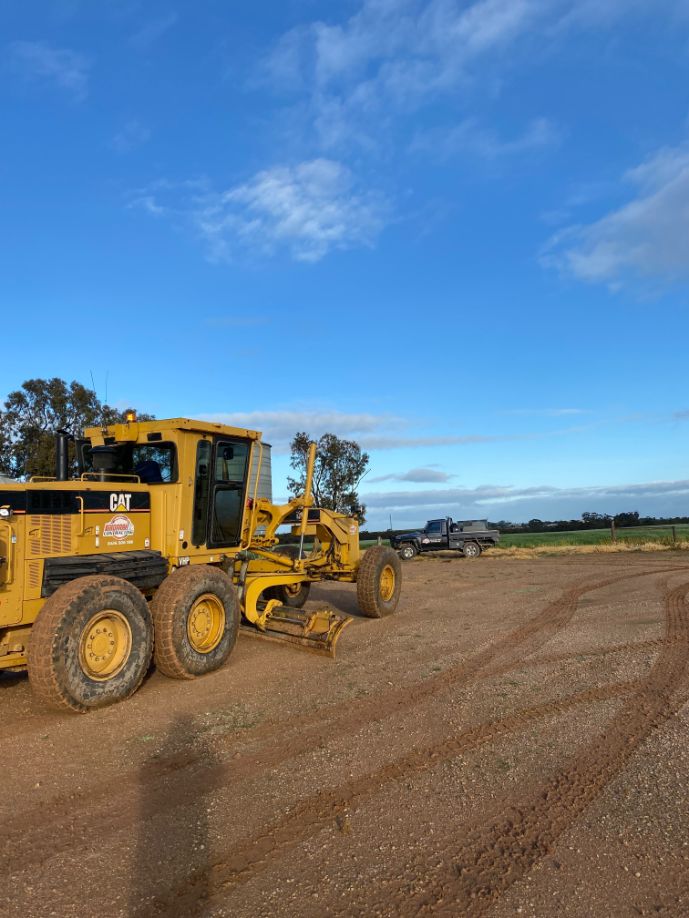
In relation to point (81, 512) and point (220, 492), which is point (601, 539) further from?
point (81, 512)

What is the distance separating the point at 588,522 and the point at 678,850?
206 ft

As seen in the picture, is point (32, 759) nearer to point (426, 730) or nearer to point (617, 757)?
point (426, 730)

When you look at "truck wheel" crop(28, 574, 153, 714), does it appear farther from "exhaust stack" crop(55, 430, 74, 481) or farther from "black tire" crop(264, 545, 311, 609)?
"black tire" crop(264, 545, 311, 609)

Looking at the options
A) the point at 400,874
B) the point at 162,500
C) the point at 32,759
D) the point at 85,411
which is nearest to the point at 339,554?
the point at 162,500

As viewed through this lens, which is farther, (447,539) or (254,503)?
(447,539)

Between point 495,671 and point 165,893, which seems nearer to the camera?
point 165,893

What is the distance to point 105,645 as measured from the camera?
21.4 feet

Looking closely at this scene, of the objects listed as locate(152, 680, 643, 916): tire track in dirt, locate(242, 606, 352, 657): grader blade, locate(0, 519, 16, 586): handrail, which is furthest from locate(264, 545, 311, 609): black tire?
locate(152, 680, 643, 916): tire track in dirt

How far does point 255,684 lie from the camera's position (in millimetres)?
7324

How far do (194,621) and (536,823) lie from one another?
4785 millimetres

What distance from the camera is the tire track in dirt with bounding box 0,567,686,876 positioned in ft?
13.1

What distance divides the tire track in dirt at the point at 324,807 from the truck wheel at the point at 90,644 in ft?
9.56

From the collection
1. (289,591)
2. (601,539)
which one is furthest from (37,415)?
(601,539)

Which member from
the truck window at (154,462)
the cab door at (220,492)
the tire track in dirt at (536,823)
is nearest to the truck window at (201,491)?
the cab door at (220,492)
